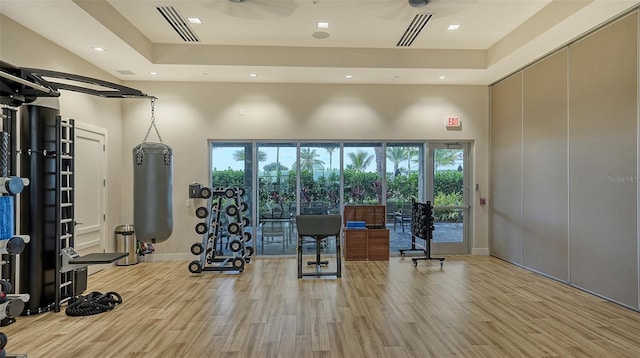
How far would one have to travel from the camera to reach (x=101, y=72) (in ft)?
19.7

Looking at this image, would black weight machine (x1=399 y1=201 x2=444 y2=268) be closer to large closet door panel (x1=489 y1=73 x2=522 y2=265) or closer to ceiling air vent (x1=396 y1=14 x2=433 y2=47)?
large closet door panel (x1=489 y1=73 x2=522 y2=265)

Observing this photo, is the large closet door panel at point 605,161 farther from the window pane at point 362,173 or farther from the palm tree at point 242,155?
the palm tree at point 242,155

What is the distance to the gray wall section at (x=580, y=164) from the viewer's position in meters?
4.04

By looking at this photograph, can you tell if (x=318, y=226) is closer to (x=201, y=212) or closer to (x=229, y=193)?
(x=229, y=193)

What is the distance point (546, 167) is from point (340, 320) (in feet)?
13.3

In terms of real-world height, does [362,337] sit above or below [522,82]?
below

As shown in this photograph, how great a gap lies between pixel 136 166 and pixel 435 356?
3.82 m

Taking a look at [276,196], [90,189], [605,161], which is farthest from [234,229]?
[605,161]

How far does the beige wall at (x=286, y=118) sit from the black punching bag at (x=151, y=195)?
2.67 metres

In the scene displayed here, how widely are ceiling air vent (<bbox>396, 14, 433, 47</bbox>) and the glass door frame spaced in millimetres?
2245

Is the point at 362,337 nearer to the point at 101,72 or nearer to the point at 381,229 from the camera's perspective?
the point at 381,229

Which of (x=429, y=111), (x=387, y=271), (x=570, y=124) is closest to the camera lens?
(x=570, y=124)

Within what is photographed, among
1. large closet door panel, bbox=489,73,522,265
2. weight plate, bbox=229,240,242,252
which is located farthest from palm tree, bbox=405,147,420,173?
weight plate, bbox=229,240,242,252

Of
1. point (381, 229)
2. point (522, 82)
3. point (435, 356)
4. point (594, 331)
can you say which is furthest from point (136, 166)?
point (522, 82)
